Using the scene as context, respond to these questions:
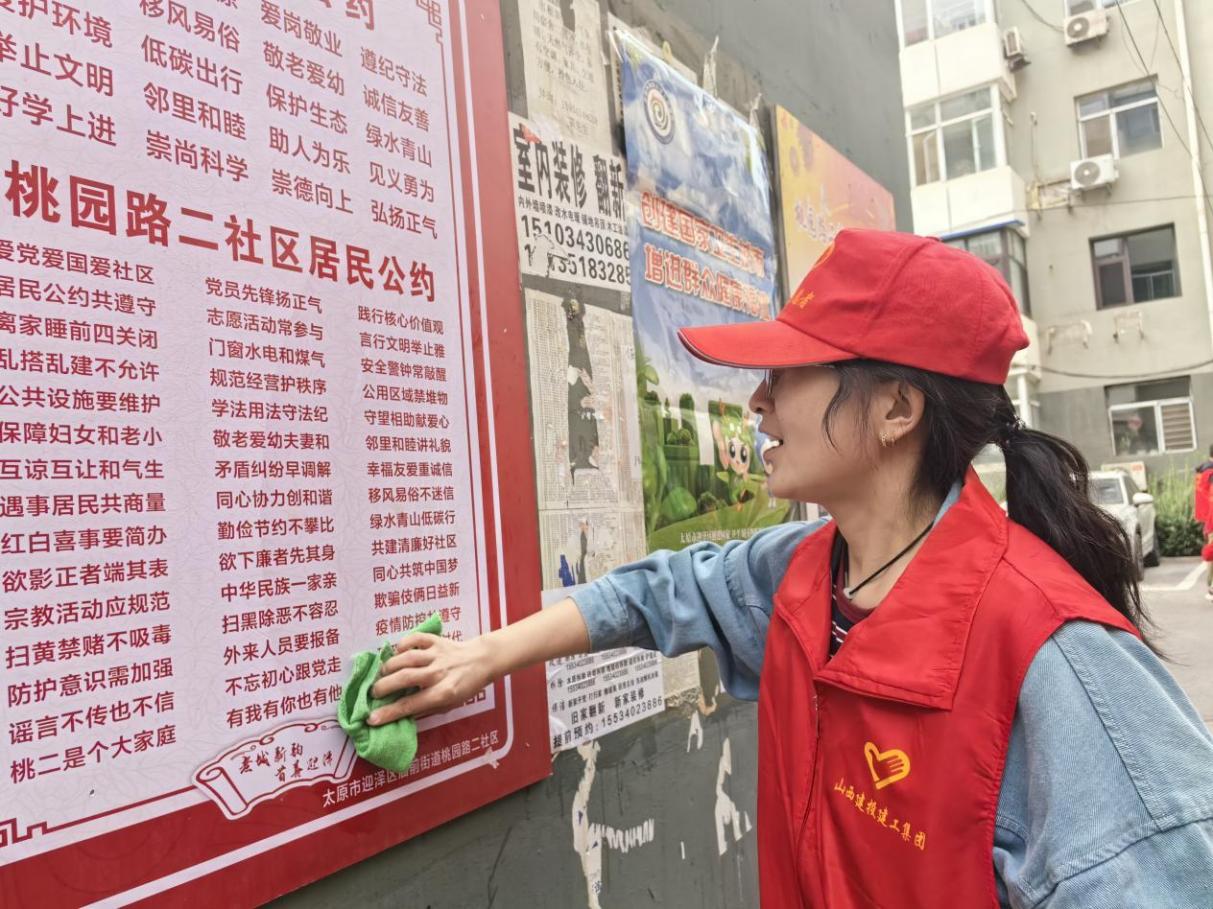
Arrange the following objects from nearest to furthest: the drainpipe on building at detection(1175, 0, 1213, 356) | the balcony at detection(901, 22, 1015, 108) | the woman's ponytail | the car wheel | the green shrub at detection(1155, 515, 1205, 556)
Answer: the woman's ponytail < the car wheel < the green shrub at detection(1155, 515, 1205, 556) < the drainpipe on building at detection(1175, 0, 1213, 356) < the balcony at detection(901, 22, 1015, 108)

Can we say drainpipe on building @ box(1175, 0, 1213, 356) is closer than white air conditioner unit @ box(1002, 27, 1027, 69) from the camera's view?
Yes

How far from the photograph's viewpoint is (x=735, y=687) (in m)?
1.55

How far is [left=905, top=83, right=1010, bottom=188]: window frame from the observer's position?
13.7 m

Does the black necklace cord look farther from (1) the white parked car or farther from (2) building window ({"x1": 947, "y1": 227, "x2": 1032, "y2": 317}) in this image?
(2) building window ({"x1": 947, "y1": 227, "x2": 1032, "y2": 317})

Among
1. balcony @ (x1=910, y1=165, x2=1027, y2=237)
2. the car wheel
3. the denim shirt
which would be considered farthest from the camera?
balcony @ (x1=910, y1=165, x2=1027, y2=237)

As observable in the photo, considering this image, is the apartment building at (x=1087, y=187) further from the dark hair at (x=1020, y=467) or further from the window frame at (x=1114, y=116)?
the dark hair at (x=1020, y=467)

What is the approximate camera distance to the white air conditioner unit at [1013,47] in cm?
1381

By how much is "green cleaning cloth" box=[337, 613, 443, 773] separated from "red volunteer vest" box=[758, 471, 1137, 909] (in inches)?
20.2

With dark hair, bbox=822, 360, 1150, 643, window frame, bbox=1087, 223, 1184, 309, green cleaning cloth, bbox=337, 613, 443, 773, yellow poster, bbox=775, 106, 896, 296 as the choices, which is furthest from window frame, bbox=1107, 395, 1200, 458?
green cleaning cloth, bbox=337, 613, 443, 773

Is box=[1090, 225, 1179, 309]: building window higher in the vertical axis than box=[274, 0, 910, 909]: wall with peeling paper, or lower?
higher

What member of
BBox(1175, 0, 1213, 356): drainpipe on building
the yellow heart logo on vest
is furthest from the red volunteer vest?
BBox(1175, 0, 1213, 356): drainpipe on building

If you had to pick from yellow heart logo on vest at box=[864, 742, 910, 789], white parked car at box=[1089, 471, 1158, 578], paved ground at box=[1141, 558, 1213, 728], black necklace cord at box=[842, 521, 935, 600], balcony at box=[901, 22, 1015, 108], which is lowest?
paved ground at box=[1141, 558, 1213, 728]

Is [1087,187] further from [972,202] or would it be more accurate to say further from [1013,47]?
[1013,47]

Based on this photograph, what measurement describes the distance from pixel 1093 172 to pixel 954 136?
2.10m
